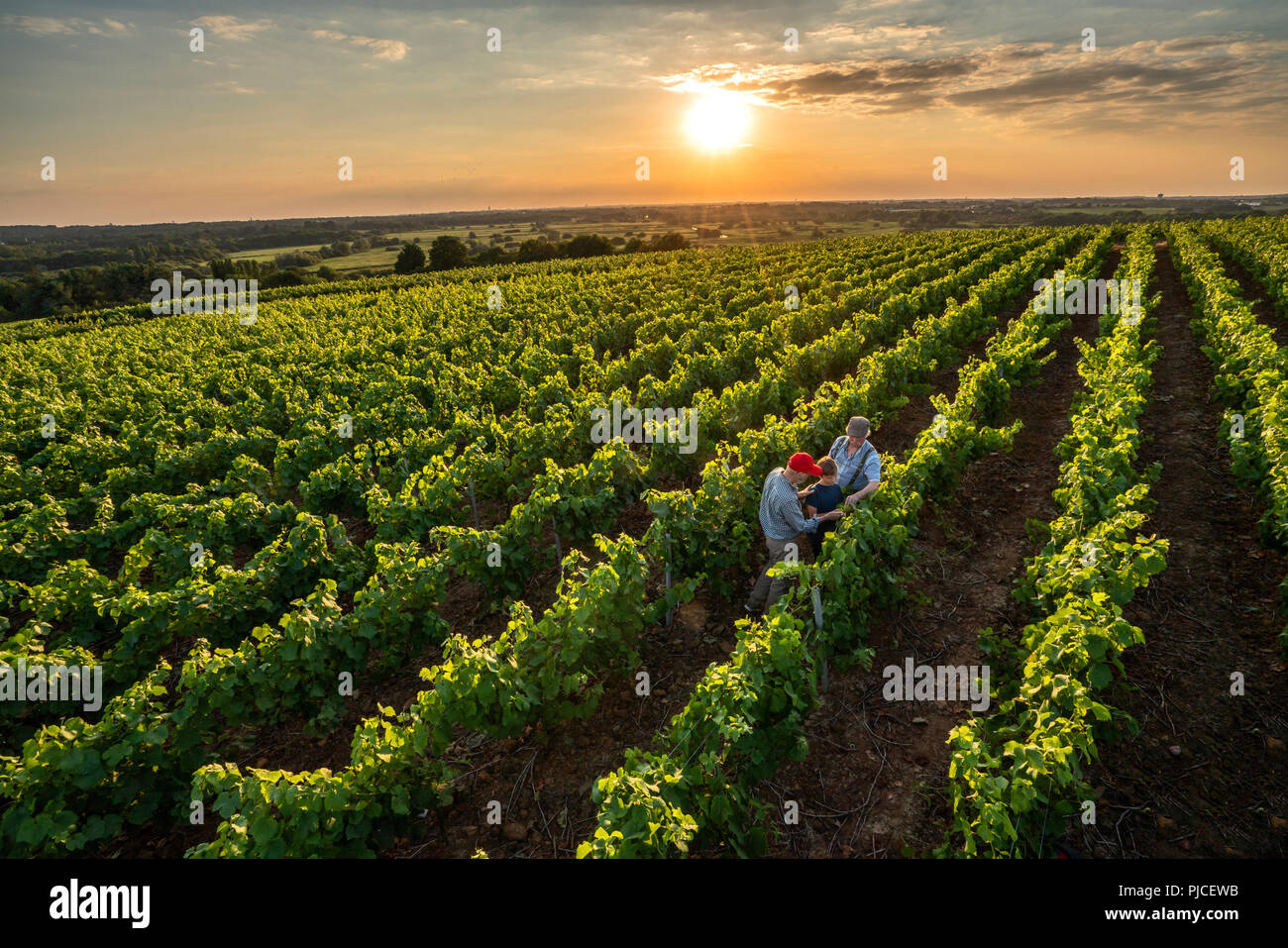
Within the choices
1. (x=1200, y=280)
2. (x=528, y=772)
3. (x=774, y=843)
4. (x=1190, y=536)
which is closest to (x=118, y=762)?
(x=528, y=772)

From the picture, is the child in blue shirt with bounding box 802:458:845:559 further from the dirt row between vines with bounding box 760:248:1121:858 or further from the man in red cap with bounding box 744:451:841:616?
the dirt row between vines with bounding box 760:248:1121:858

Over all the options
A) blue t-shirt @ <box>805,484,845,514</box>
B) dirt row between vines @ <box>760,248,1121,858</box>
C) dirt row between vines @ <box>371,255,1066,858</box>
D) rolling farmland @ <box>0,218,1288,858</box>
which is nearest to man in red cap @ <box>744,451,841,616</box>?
blue t-shirt @ <box>805,484,845,514</box>

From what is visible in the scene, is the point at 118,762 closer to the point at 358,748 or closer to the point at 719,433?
the point at 358,748

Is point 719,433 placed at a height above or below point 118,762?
above

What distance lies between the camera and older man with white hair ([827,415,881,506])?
7324mm

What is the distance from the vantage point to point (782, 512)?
6.77 meters

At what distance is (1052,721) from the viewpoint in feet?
14.7

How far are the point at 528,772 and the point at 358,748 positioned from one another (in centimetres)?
175

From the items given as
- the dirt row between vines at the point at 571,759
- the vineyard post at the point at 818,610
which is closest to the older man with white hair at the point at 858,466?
the vineyard post at the point at 818,610

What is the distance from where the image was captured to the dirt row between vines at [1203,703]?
4.84 metres

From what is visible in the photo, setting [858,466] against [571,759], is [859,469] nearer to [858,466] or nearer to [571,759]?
[858,466]

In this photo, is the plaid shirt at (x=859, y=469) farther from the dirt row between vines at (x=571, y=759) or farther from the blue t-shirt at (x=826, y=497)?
the dirt row between vines at (x=571, y=759)

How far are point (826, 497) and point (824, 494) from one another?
0.04 metres

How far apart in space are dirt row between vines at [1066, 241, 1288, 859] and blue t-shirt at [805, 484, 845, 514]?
3423 mm
